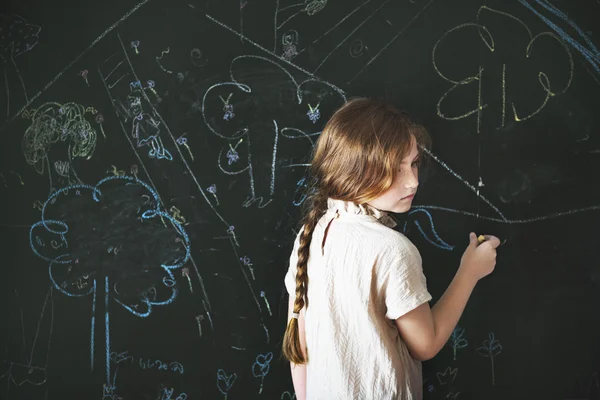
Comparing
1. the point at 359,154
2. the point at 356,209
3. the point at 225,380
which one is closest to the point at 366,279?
the point at 356,209

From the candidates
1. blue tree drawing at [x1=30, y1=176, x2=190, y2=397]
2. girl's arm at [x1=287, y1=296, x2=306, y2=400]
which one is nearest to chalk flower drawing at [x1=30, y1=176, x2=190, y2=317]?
blue tree drawing at [x1=30, y1=176, x2=190, y2=397]

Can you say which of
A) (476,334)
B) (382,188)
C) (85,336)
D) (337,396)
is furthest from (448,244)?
(85,336)

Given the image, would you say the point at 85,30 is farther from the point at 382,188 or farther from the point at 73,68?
the point at 382,188

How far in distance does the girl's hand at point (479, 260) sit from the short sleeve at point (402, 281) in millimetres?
236

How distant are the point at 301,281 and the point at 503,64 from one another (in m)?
0.87

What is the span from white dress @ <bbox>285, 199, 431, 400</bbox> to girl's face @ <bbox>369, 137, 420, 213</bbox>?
1.5 inches

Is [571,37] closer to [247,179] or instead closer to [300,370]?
[247,179]

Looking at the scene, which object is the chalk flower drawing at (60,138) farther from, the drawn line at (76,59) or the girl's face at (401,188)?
the girl's face at (401,188)

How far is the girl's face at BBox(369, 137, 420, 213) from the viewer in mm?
1301

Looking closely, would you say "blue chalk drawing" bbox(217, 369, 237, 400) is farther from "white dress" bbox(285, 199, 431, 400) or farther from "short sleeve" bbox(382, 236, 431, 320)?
"short sleeve" bbox(382, 236, 431, 320)

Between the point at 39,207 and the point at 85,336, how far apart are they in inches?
16.8

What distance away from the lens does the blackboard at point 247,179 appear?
66.0 inches

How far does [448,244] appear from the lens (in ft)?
5.65

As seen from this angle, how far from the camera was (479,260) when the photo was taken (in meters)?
1.45
